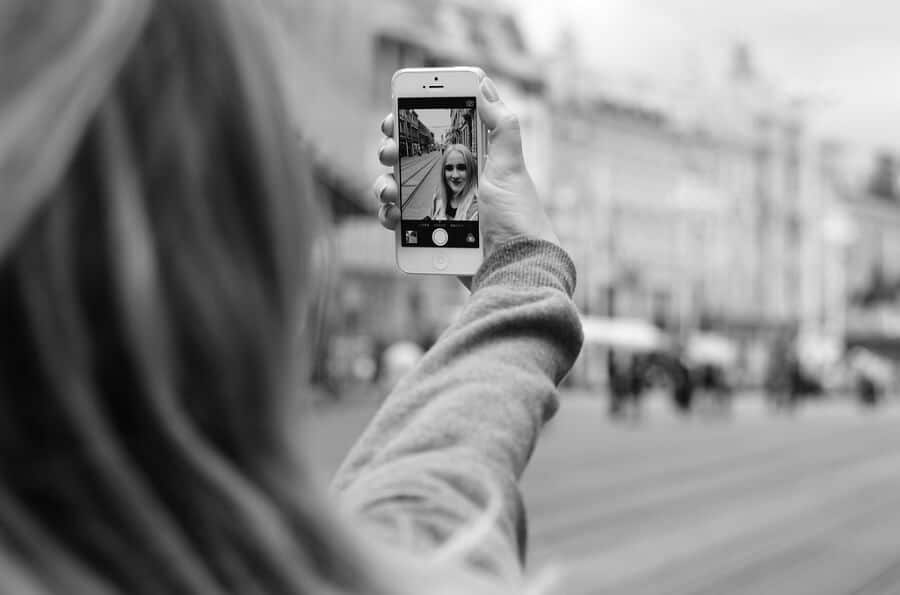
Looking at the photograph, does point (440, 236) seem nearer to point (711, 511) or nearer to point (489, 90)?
point (489, 90)

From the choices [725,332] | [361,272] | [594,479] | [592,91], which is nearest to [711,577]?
[594,479]

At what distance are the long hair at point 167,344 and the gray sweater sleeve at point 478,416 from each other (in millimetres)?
306

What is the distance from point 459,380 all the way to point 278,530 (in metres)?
0.66

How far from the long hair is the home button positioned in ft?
4.13

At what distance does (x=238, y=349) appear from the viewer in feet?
3.64

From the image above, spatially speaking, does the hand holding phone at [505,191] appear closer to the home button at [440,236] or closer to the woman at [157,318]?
the home button at [440,236]

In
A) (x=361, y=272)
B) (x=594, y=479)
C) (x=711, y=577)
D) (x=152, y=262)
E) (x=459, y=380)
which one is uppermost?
(x=152, y=262)

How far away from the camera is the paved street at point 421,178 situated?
2484 millimetres

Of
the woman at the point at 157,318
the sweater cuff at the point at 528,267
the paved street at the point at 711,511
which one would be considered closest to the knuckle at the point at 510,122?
the sweater cuff at the point at 528,267

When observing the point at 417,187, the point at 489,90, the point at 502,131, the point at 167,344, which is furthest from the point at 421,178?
the point at 167,344

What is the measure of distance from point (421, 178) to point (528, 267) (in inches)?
22.6

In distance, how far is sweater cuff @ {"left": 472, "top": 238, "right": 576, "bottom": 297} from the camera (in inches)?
75.9

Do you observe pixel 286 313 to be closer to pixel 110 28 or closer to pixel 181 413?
pixel 181 413

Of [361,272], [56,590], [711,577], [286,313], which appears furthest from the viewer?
[361,272]
